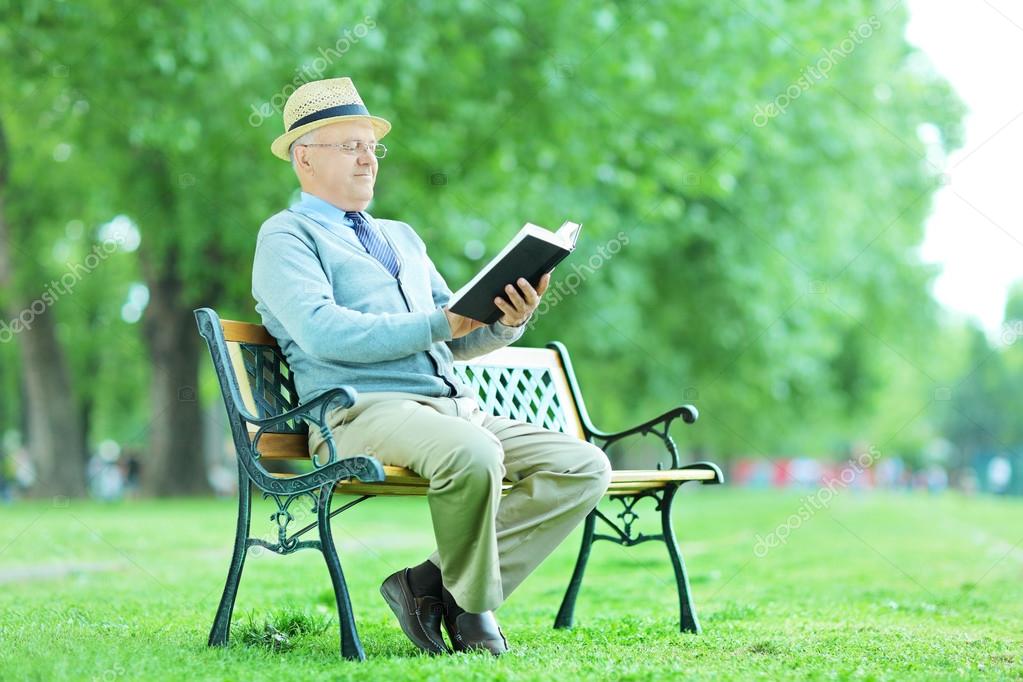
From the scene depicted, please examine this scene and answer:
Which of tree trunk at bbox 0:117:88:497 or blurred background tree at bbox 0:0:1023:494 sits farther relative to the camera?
tree trunk at bbox 0:117:88:497

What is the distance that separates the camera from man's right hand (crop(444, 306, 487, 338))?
4.07 metres

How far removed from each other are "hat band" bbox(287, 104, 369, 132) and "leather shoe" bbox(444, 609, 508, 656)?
1725 millimetres

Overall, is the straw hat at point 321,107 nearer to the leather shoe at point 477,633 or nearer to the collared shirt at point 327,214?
the collared shirt at point 327,214

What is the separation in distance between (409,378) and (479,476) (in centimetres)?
55

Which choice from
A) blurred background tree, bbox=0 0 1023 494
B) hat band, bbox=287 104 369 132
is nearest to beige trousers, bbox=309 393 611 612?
hat band, bbox=287 104 369 132

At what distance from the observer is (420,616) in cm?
414

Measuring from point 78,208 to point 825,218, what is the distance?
11.1 m

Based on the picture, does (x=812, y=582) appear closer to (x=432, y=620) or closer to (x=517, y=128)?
(x=432, y=620)

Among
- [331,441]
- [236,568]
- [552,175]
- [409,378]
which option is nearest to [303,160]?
[409,378]

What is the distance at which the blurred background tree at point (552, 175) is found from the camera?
40.2 feet


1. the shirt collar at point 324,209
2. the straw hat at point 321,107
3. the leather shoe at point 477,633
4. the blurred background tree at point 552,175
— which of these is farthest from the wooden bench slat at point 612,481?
the blurred background tree at point 552,175

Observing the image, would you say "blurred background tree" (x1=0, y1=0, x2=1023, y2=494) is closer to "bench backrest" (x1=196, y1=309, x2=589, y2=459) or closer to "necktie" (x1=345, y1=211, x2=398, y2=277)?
"bench backrest" (x1=196, y1=309, x2=589, y2=459)

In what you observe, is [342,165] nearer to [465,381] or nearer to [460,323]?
[460,323]

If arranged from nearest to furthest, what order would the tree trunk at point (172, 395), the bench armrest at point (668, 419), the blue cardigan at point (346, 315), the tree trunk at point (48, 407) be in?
1. the blue cardigan at point (346, 315)
2. the bench armrest at point (668, 419)
3. the tree trunk at point (172, 395)
4. the tree trunk at point (48, 407)
